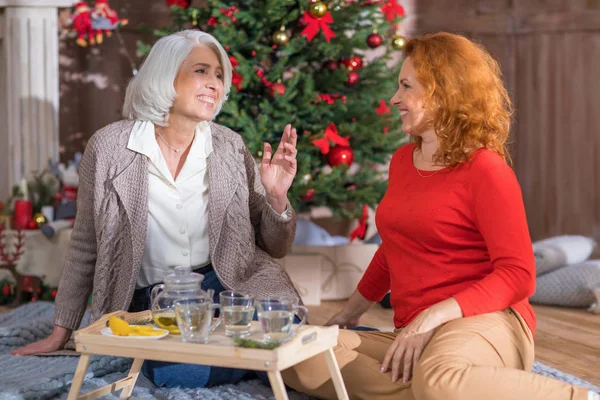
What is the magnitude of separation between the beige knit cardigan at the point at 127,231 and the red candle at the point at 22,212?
144cm

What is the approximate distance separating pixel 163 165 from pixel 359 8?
1499 mm

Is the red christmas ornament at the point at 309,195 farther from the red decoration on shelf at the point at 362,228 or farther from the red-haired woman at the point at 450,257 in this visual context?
the red-haired woman at the point at 450,257

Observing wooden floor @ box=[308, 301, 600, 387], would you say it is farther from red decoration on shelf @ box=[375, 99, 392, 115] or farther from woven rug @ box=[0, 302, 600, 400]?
red decoration on shelf @ box=[375, 99, 392, 115]

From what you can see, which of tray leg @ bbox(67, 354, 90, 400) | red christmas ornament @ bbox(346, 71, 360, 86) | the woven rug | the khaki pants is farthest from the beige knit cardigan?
red christmas ornament @ bbox(346, 71, 360, 86)

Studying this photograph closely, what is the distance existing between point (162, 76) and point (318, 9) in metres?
1.07

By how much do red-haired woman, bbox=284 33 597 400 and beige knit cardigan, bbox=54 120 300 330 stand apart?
0.40 m

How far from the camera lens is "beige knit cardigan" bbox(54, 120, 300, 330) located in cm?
231

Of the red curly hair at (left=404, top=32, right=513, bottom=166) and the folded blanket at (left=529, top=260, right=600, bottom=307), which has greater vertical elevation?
the red curly hair at (left=404, top=32, right=513, bottom=166)

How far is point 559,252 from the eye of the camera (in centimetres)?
386

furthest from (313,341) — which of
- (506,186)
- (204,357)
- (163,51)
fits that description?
(163,51)

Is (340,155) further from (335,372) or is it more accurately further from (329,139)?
(335,372)

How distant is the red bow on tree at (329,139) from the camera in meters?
3.37

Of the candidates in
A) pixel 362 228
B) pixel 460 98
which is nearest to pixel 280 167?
pixel 460 98

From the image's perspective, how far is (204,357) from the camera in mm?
1603
